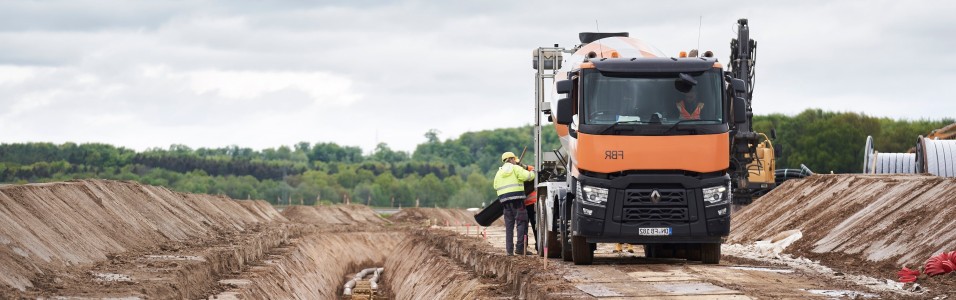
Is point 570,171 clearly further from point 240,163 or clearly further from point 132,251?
point 240,163

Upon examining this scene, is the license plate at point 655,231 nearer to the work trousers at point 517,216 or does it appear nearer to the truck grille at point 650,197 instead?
the truck grille at point 650,197

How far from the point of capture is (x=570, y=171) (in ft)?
71.9

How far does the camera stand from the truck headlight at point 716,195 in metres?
20.8

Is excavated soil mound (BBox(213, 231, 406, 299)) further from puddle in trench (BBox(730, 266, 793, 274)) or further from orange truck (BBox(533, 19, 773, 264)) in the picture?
puddle in trench (BBox(730, 266, 793, 274))

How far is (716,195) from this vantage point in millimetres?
20906

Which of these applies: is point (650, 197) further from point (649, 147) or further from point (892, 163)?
point (892, 163)

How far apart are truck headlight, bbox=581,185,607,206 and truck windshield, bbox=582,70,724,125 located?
105cm

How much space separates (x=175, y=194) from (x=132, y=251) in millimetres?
18834

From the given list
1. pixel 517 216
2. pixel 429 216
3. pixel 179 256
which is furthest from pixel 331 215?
pixel 517 216

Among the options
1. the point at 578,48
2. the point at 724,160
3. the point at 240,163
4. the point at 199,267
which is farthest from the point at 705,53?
the point at 240,163

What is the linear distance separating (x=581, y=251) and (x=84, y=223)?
13.1m

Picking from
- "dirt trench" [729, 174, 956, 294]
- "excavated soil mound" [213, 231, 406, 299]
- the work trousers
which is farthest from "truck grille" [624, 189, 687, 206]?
"excavated soil mound" [213, 231, 406, 299]

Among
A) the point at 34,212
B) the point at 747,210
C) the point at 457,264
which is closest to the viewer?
the point at 34,212

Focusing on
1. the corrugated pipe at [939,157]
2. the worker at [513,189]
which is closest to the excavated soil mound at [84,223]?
the worker at [513,189]
